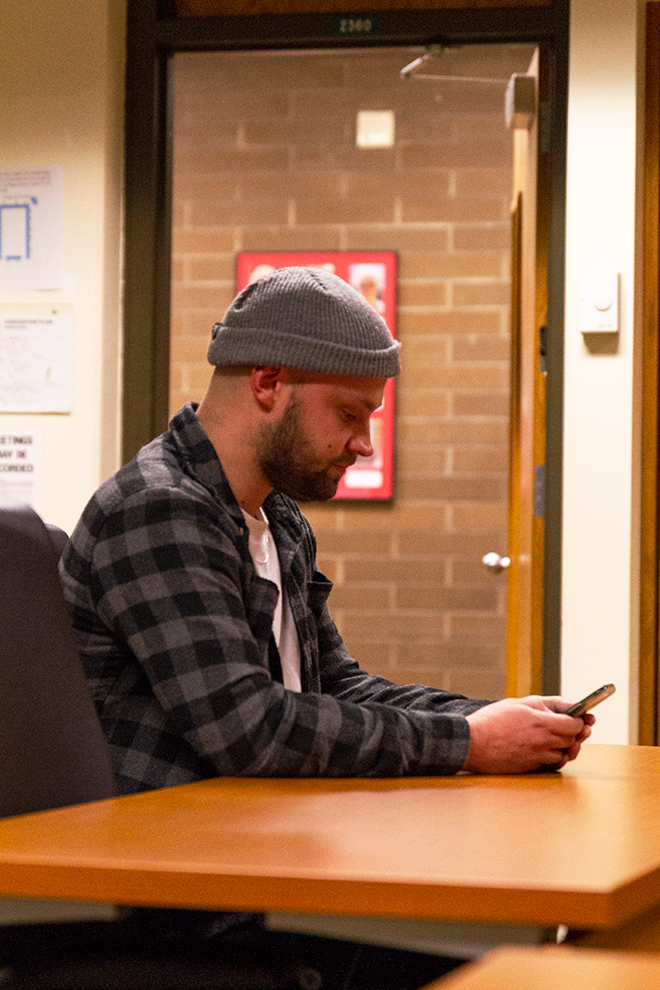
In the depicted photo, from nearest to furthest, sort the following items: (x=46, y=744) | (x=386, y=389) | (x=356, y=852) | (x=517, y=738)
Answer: (x=356, y=852) → (x=46, y=744) → (x=517, y=738) → (x=386, y=389)

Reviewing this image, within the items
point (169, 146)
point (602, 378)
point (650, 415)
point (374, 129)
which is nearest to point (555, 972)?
point (602, 378)

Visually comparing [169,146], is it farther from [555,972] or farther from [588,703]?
[555,972]

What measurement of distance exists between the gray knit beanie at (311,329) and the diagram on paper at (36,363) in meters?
1.63

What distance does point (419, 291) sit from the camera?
15.0ft

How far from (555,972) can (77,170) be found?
2.83m

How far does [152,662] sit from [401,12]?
221 cm

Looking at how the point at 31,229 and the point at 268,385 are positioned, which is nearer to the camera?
the point at 268,385

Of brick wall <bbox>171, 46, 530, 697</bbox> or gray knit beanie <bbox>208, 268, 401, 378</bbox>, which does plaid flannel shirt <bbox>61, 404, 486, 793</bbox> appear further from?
brick wall <bbox>171, 46, 530, 697</bbox>

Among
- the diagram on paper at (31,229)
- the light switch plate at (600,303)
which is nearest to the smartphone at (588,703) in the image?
the light switch plate at (600,303)

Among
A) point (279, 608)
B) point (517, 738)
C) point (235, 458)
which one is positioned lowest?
point (517, 738)

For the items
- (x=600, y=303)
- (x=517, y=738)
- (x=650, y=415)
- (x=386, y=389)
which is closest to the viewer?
(x=517, y=738)

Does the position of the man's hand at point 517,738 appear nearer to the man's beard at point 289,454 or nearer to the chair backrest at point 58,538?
the man's beard at point 289,454

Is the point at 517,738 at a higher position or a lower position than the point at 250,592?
lower

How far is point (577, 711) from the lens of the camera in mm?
1332
